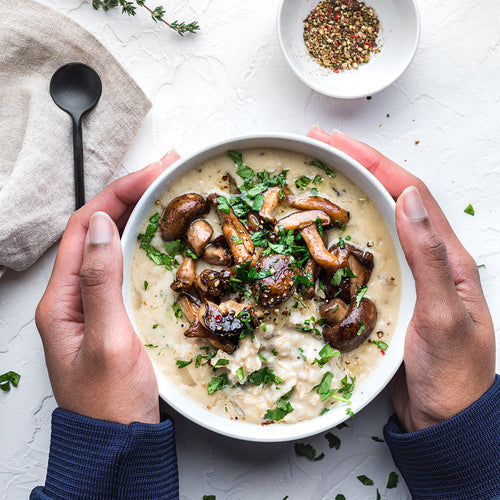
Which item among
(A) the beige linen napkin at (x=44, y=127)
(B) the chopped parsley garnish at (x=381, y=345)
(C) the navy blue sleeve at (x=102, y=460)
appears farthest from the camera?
(A) the beige linen napkin at (x=44, y=127)

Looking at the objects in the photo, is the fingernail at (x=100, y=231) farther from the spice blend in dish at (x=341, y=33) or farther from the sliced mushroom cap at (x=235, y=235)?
the spice blend in dish at (x=341, y=33)

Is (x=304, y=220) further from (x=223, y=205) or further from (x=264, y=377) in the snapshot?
(x=264, y=377)

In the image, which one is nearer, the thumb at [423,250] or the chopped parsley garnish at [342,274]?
the thumb at [423,250]

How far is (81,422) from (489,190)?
2.91m

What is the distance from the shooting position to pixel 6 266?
3377mm

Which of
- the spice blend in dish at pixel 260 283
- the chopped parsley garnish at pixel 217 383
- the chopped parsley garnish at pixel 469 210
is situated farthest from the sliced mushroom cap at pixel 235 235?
the chopped parsley garnish at pixel 469 210

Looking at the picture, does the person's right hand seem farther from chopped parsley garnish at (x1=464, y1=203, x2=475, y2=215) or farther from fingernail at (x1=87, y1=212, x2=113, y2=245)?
fingernail at (x1=87, y1=212, x2=113, y2=245)

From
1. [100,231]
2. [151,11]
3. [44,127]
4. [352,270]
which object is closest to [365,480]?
[352,270]

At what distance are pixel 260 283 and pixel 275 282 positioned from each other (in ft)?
0.27

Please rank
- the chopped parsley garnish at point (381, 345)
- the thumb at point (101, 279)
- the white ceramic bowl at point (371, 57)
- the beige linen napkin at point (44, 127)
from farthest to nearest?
1. the white ceramic bowl at point (371, 57)
2. the beige linen napkin at point (44, 127)
3. the chopped parsley garnish at point (381, 345)
4. the thumb at point (101, 279)

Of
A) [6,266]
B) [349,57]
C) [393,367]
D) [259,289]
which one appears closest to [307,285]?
[259,289]

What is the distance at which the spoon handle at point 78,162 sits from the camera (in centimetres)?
337

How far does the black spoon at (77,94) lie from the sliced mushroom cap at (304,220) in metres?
1.33

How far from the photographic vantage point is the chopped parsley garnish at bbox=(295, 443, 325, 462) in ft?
11.4
